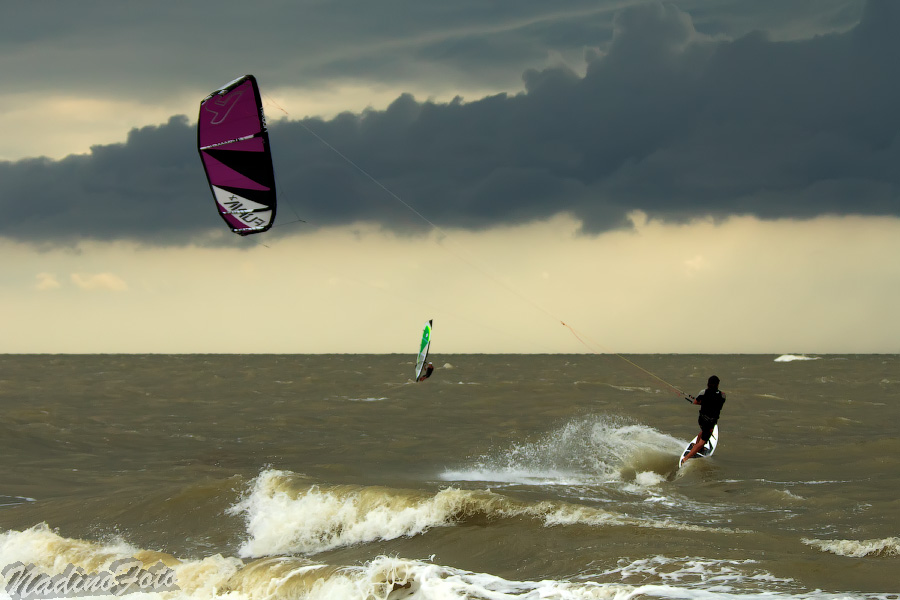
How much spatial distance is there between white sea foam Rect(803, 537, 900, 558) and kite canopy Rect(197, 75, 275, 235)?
8.42 metres

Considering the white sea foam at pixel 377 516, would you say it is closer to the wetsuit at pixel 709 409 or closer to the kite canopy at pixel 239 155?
the kite canopy at pixel 239 155

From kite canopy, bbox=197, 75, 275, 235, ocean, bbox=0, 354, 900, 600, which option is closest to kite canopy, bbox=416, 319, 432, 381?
ocean, bbox=0, 354, 900, 600

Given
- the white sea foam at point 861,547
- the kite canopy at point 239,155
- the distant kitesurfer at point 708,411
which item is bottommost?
the white sea foam at point 861,547

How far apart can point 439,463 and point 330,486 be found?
4112 millimetres

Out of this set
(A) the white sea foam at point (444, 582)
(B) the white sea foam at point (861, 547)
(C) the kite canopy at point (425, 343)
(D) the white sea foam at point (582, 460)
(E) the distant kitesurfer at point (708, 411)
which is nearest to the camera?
(A) the white sea foam at point (444, 582)

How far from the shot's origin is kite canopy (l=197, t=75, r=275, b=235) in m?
11.8

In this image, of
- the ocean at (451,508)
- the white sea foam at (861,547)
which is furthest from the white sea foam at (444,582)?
the white sea foam at (861,547)

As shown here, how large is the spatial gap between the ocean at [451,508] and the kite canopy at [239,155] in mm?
4107

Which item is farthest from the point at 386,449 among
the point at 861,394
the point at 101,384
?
Answer: the point at 101,384

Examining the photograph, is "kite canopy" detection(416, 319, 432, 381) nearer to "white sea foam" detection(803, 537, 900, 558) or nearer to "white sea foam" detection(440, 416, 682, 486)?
"white sea foam" detection(440, 416, 682, 486)

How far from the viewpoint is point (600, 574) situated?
750cm

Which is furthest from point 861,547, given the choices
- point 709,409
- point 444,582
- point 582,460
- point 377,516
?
point 582,460

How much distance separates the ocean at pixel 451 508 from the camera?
7.69 metres

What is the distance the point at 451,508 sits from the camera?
10.1 m
